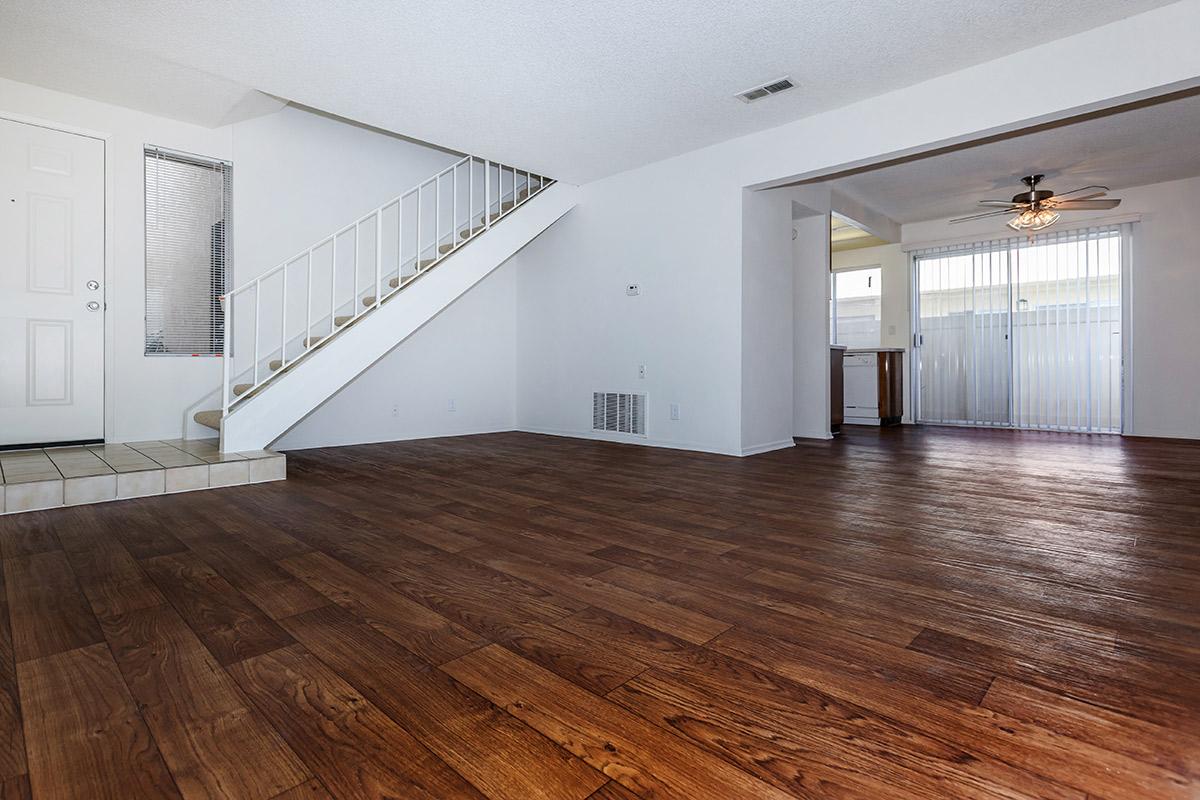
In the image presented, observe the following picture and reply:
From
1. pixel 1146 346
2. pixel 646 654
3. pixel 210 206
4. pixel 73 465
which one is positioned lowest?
pixel 646 654

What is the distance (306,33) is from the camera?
10.5 ft

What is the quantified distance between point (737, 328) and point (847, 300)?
5.91 m

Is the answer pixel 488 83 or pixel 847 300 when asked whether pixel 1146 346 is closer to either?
pixel 847 300

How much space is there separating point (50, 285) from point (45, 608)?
11.2 feet

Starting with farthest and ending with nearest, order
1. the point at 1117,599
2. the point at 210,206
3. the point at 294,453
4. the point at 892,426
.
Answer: the point at 892,426 < the point at 294,453 < the point at 210,206 < the point at 1117,599

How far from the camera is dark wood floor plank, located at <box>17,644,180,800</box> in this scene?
0.99m

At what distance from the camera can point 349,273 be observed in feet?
17.7

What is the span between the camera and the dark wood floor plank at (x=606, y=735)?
99 centimetres

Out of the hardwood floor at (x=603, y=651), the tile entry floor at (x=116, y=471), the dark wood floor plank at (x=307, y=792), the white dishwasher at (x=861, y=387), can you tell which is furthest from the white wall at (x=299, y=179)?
the white dishwasher at (x=861, y=387)

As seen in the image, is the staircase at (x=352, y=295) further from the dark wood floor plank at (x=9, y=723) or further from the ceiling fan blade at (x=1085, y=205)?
the ceiling fan blade at (x=1085, y=205)

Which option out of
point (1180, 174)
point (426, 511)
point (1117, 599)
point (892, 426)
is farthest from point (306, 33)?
point (1180, 174)

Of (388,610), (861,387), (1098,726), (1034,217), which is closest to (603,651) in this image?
(388,610)

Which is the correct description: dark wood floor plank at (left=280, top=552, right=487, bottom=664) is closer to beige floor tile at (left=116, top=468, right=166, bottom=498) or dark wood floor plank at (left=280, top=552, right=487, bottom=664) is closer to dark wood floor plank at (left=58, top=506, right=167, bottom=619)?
dark wood floor plank at (left=58, top=506, right=167, bottom=619)

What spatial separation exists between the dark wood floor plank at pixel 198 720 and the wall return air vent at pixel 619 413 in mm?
4185
